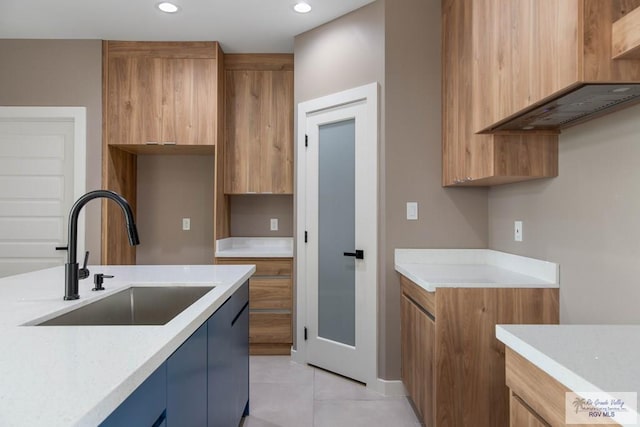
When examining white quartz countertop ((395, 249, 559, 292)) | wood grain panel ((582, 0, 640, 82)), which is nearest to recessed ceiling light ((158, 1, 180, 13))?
white quartz countertop ((395, 249, 559, 292))

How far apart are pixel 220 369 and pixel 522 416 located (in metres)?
1.10

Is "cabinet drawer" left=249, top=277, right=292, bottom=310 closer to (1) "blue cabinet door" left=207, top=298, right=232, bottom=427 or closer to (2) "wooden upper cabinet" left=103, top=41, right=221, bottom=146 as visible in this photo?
(2) "wooden upper cabinet" left=103, top=41, right=221, bottom=146

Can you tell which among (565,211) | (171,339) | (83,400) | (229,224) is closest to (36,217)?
(229,224)

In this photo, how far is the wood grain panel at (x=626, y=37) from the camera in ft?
3.36

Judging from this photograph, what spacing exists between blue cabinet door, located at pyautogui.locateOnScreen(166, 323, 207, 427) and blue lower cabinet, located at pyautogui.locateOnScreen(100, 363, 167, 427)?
0.05 metres

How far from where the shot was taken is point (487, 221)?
102 inches

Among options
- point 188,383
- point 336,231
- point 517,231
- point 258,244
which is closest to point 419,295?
point 517,231

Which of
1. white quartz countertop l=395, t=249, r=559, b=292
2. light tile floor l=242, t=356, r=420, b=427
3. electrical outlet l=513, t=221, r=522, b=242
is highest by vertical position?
electrical outlet l=513, t=221, r=522, b=242

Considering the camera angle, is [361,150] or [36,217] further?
[36,217]

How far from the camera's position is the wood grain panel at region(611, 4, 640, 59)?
102cm

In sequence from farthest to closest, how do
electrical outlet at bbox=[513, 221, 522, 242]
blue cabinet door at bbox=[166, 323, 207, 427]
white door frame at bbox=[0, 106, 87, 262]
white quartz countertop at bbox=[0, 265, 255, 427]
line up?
white door frame at bbox=[0, 106, 87, 262]
electrical outlet at bbox=[513, 221, 522, 242]
blue cabinet door at bbox=[166, 323, 207, 427]
white quartz countertop at bbox=[0, 265, 255, 427]

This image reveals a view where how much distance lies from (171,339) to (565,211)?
1.76 m

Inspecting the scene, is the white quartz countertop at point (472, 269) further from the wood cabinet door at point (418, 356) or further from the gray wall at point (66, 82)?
the gray wall at point (66, 82)

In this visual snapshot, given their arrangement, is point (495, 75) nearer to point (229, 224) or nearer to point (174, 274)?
point (174, 274)
